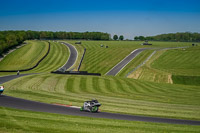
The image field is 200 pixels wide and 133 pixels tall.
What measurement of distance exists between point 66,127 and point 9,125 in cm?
502

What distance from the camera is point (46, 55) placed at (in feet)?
366

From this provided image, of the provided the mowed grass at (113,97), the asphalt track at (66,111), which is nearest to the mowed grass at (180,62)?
the mowed grass at (113,97)

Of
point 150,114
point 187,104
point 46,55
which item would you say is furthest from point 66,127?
point 46,55

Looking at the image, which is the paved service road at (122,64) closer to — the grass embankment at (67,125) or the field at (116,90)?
the field at (116,90)

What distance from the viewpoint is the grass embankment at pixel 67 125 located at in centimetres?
2066

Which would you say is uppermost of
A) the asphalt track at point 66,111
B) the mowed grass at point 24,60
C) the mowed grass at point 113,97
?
the mowed grass at point 24,60

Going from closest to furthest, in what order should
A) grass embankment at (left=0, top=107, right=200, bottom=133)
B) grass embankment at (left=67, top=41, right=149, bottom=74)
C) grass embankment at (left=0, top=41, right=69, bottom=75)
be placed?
1. grass embankment at (left=0, top=107, right=200, bottom=133)
2. grass embankment at (left=67, top=41, right=149, bottom=74)
3. grass embankment at (left=0, top=41, right=69, bottom=75)

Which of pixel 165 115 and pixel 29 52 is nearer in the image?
pixel 165 115

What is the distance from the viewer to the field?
23047mm

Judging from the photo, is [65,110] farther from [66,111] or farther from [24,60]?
[24,60]

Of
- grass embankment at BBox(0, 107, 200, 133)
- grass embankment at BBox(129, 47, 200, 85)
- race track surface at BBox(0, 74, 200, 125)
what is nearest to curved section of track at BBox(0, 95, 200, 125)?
race track surface at BBox(0, 74, 200, 125)

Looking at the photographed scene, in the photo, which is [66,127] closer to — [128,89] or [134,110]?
[134,110]

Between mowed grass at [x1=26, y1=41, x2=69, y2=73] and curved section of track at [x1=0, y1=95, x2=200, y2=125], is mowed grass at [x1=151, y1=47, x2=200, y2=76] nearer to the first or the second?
mowed grass at [x1=26, y1=41, x2=69, y2=73]

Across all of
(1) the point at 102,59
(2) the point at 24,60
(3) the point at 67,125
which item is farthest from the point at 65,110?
(2) the point at 24,60
